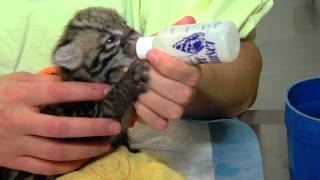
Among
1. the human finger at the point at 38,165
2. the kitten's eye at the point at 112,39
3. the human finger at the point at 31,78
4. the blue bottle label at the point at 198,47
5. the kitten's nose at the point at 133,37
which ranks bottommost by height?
the human finger at the point at 38,165

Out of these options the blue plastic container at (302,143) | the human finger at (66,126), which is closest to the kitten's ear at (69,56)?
the human finger at (66,126)

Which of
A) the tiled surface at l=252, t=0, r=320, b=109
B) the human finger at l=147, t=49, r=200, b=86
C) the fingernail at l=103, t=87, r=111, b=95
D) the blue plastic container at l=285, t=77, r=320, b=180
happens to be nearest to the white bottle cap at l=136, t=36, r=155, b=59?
the human finger at l=147, t=49, r=200, b=86

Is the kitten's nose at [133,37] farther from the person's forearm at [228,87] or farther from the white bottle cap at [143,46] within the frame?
the person's forearm at [228,87]

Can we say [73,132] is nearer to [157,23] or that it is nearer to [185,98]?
[185,98]

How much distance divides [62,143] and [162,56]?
0.26 m

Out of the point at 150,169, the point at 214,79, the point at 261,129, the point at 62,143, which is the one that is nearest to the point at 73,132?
the point at 62,143

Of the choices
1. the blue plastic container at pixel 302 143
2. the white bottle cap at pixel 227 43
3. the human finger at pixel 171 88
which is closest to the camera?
the white bottle cap at pixel 227 43

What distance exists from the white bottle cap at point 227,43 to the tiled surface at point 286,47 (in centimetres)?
126

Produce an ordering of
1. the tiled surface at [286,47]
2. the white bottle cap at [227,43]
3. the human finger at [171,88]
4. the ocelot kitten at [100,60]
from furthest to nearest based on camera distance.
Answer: the tiled surface at [286,47]
the ocelot kitten at [100,60]
the human finger at [171,88]
the white bottle cap at [227,43]

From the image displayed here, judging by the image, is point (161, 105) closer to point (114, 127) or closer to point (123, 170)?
point (114, 127)

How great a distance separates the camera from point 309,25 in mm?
2422

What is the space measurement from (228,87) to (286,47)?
4.23 feet

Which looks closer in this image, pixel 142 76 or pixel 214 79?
pixel 142 76

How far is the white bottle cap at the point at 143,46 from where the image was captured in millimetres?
775
